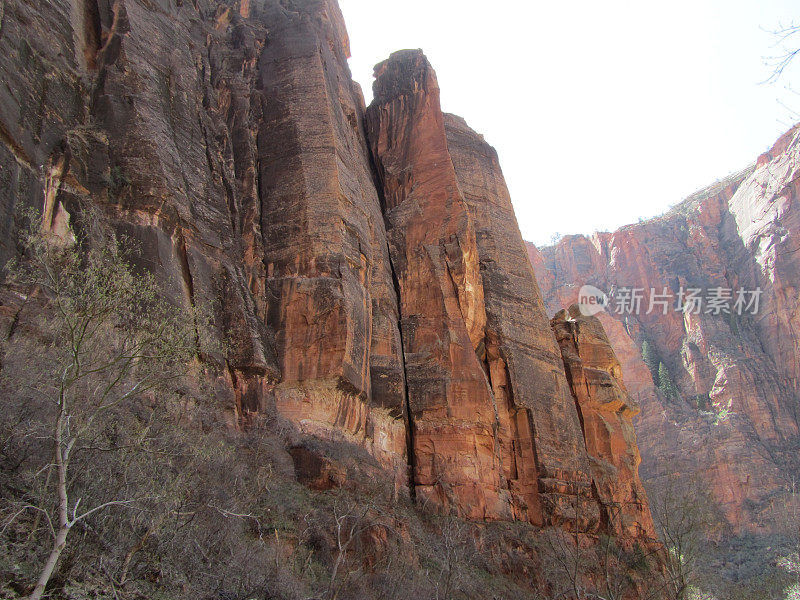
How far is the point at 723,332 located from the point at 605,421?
4013 centimetres

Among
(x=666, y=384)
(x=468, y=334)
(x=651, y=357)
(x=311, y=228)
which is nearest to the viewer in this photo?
(x=311, y=228)

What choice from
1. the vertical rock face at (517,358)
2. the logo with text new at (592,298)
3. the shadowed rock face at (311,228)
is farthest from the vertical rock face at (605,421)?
the logo with text new at (592,298)

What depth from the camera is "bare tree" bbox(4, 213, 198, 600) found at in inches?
456

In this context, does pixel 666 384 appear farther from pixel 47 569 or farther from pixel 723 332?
pixel 47 569

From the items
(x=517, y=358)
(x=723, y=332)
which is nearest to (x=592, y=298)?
(x=723, y=332)

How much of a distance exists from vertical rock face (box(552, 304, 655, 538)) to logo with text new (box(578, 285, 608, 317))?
41382 mm

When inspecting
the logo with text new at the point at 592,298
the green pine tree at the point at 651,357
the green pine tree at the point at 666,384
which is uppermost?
the logo with text new at the point at 592,298

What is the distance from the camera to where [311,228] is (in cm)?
2569

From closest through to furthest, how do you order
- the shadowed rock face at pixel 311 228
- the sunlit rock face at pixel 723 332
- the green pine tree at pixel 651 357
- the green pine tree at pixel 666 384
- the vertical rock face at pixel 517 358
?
the shadowed rock face at pixel 311 228
the vertical rock face at pixel 517 358
the sunlit rock face at pixel 723 332
the green pine tree at pixel 666 384
the green pine tree at pixel 651 357

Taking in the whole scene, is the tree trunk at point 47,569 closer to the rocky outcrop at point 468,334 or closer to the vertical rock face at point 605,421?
the rocky outcrop at point 468,334

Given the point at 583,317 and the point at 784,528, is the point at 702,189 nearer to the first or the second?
the point at 784,528

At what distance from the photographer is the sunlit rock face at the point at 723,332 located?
2201 inches

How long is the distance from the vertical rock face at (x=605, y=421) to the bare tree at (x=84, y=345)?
63.3 ft

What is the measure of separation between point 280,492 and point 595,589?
12398mm
